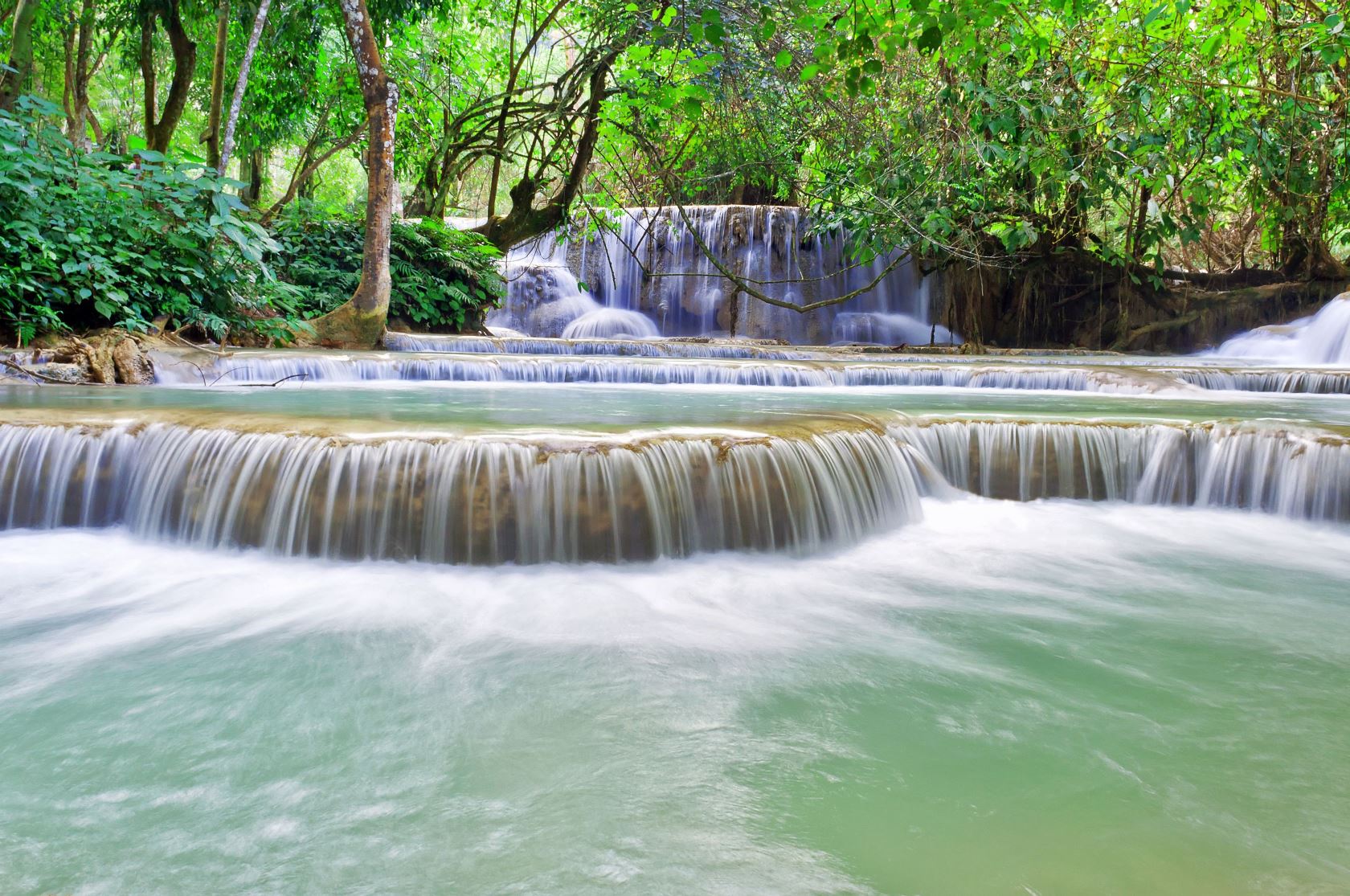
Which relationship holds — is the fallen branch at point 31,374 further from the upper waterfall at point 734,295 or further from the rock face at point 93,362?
the upper waterfall at point 734,295

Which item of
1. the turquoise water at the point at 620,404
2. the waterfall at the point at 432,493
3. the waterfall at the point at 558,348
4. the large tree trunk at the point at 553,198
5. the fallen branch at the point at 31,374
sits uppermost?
the large tree trunk at the point at 553,198

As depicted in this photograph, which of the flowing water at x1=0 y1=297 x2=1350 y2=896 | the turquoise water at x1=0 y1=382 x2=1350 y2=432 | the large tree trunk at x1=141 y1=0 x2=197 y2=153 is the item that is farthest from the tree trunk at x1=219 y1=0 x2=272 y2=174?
the flowing water at x1=0 y1=297 x2=1350 y2=896

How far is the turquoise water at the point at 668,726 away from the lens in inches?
64.6

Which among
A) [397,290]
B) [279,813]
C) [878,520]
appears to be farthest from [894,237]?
[279,813]

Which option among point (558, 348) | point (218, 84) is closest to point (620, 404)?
point (558, 348)

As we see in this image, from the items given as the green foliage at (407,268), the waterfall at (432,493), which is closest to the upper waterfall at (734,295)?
the green foliage at (407,268)

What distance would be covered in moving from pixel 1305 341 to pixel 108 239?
47.7 feet

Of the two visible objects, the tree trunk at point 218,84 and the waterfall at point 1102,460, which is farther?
the tree trunk at point 218,84

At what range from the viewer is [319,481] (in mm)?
3656

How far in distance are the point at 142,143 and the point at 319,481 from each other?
5536 millimetres

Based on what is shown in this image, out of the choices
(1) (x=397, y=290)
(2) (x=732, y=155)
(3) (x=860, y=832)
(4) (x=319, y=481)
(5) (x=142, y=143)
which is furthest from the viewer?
(1) (x=397, y=290)

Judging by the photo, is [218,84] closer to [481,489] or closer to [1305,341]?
[481,489]

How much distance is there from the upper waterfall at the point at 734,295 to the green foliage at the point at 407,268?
269 cm

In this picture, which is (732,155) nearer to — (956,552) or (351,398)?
(351,398)
